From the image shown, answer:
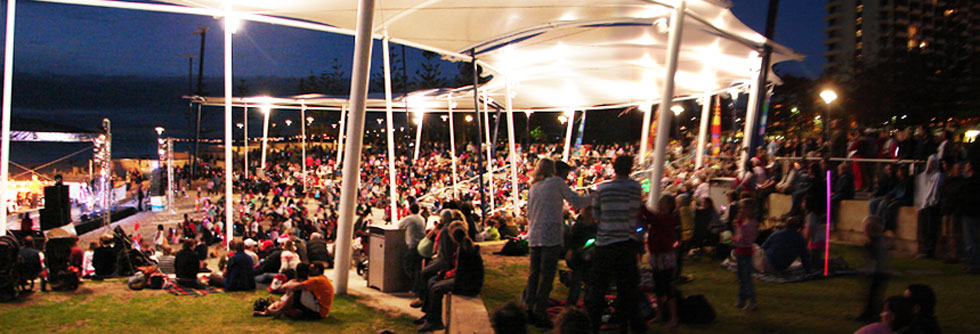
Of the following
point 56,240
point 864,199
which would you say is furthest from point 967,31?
point 56,240

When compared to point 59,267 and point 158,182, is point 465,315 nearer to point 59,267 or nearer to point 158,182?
point 59,267

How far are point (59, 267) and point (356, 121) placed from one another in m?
4.94

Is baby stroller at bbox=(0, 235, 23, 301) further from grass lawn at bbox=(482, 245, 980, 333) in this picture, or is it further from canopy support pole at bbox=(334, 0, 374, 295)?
grass lawn at bbox=(482, 245, 980, 333)

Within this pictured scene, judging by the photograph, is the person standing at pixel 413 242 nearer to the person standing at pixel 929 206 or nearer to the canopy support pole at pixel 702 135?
the person standing at pixel 929 206

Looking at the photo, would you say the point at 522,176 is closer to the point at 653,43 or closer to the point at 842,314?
the point at 653,43

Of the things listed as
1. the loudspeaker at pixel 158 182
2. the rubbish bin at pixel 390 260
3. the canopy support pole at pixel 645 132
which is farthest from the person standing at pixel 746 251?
the loudspeaker at pixel 158 182

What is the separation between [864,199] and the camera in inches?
472

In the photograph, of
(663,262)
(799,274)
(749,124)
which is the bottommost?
(799,274)

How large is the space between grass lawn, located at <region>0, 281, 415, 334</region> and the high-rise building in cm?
2460

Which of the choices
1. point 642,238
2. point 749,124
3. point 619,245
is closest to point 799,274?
point 642,238

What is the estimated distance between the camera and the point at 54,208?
53.0 feet

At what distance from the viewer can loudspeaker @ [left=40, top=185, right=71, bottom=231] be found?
1592 cm

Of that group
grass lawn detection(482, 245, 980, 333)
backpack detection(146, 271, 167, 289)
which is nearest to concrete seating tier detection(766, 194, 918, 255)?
grass lawn detection(482, 245, 980, 333)

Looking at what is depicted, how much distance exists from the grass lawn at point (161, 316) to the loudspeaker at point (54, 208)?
9208 mm
